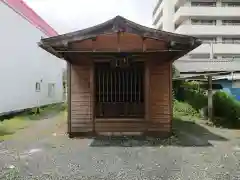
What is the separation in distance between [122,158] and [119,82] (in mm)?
3762

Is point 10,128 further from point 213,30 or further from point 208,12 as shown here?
point 208,12

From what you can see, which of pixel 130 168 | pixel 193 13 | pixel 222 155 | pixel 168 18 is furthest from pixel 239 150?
pixel 168 18

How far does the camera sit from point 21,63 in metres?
17.0

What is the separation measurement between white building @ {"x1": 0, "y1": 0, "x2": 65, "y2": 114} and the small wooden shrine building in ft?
19.6

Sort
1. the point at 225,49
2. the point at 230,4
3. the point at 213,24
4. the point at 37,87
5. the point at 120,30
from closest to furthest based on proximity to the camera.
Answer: the point at 120,30 → the point at 37,87 → the point at 225,49 → the point at 213,24 → the point at 230,4

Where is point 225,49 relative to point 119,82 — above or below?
above

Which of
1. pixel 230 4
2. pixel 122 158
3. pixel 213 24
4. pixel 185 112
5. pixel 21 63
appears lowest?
pixel 122 158

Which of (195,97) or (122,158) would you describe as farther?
(195,97)

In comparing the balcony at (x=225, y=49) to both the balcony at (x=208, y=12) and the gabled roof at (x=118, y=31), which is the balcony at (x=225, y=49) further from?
the gabled roof at (x=118, y=31)

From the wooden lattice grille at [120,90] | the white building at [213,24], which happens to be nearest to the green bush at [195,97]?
the wooden lattice grille at [120,90]

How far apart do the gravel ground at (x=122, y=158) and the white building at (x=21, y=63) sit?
584cm

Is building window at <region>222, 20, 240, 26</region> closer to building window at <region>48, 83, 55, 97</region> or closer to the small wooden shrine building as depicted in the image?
building window at <region>48, 83, 55, 97</region>

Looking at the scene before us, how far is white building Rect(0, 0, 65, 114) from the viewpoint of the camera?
48.7ft

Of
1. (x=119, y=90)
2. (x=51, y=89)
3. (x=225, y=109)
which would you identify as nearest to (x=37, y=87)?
(x=51, y=89)
